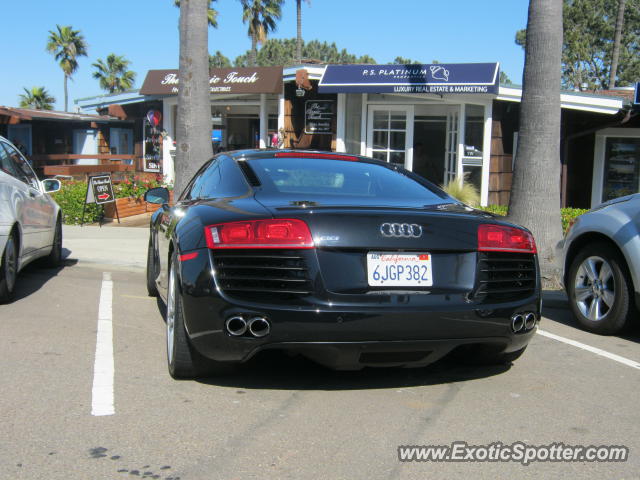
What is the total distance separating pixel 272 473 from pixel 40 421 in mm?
1335

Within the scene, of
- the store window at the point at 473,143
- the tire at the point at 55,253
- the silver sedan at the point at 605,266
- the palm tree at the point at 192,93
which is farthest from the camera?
the store window at the point at 473,143

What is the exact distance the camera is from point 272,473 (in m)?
3.01

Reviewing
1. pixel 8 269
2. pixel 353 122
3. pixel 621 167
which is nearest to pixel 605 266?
pixel 8 269

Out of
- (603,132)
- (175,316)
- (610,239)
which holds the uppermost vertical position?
(603,132)

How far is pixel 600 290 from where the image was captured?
5.84m

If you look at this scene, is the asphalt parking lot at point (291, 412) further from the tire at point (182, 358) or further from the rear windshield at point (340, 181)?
the rear windshield at point (340, 181)

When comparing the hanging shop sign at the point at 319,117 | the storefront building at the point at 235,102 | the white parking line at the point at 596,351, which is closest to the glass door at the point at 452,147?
the hanging shop sign at the point at 319,117

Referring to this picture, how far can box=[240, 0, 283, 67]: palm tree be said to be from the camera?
43.4m

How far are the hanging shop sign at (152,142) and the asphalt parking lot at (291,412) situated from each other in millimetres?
16384

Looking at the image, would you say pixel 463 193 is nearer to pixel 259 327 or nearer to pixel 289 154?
pixel 289 154

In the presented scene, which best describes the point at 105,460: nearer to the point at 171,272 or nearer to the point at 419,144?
the point at 171,272

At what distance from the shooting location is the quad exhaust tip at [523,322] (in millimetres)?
3999

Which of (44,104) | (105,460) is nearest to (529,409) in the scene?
(105,460)

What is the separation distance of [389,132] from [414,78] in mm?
2157
